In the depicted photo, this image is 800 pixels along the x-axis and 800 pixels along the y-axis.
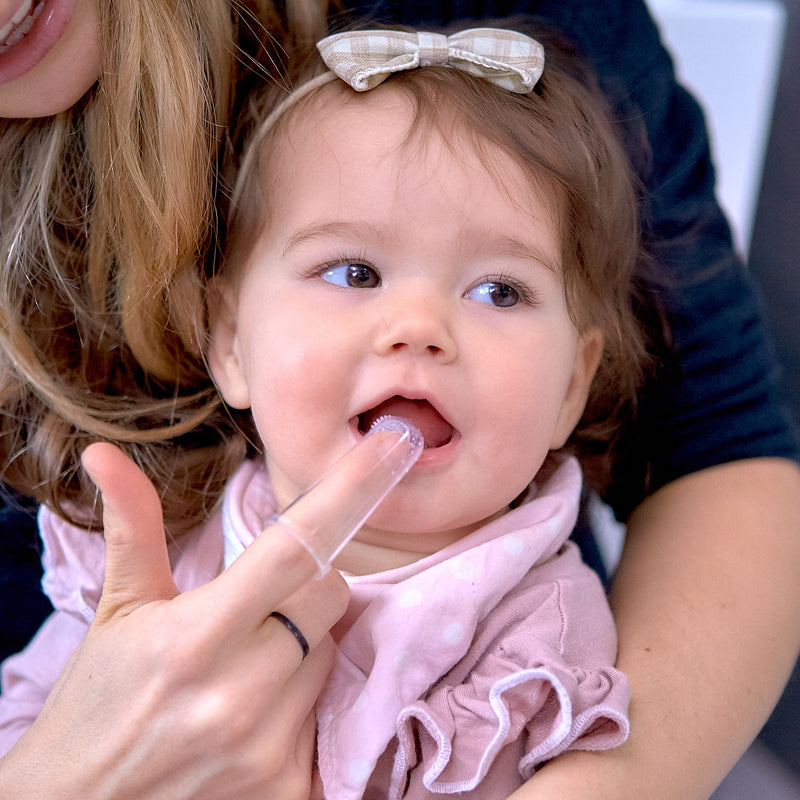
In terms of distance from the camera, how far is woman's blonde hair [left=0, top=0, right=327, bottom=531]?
94 cm

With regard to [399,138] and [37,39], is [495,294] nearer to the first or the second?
[399,138]

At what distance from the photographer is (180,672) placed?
0.71 metres

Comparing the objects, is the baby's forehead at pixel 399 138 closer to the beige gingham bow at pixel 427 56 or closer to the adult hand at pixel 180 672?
the beige gingham bow at pixel 427 56

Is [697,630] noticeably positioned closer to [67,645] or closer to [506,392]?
[506,392]

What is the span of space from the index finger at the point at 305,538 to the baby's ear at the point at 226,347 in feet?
0.82

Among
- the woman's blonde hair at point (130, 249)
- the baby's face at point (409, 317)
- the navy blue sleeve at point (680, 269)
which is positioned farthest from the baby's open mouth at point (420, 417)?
the navy blue sleeve at point (680, 269)

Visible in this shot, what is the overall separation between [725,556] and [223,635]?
0.57m

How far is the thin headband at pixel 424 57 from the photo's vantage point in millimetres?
899

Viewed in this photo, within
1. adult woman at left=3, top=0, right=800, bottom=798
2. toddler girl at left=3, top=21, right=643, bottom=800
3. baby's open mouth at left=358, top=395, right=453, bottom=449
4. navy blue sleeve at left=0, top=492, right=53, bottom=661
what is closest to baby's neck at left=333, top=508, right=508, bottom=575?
toddler girl at left=3, top=21, right=643, bottom=800

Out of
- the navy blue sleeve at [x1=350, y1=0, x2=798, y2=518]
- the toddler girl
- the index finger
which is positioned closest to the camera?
the index finger

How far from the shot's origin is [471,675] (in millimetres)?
829

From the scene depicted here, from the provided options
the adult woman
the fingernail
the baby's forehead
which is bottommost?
the adult woman

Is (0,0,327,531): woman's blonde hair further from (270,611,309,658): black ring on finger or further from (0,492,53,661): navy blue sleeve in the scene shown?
(270,611,309,658): black ring on finger

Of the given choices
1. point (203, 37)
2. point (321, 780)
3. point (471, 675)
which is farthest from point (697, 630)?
point (203, 37)
